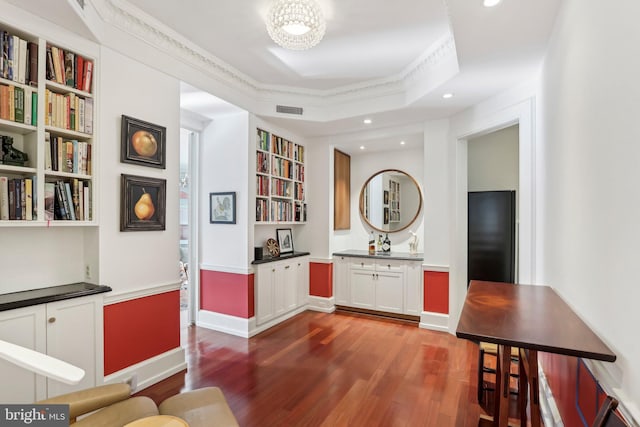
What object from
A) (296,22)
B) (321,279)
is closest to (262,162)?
(321,279)

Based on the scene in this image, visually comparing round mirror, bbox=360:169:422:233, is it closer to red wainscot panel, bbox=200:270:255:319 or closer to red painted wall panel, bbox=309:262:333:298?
red painted wall panel, bbox=309:262:333:298

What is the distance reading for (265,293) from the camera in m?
4.02

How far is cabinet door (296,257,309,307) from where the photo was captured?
4738 mm

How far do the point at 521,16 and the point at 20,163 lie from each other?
3262 mm

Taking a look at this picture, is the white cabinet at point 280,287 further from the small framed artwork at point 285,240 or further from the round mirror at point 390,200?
the round mirror at point 390,200

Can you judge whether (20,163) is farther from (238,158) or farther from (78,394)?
(238,158)

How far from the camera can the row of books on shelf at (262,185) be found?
4.07 m

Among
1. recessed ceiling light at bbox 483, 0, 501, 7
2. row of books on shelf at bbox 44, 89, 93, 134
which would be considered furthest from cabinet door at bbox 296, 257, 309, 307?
recessed ceiling light at bbox 483, 0, 501, 7

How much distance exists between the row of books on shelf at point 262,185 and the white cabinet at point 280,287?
0.92m

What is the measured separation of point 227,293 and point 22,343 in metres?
2.15

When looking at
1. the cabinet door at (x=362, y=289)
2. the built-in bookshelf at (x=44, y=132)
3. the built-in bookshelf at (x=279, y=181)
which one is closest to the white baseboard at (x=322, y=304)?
the cabinet door at (x=362, y=289)

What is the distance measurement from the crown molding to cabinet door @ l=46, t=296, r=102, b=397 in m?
2.06

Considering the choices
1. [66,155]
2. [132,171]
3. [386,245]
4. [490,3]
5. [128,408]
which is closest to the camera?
[128,408]

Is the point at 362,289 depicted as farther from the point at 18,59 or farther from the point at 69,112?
the point at 18,59
